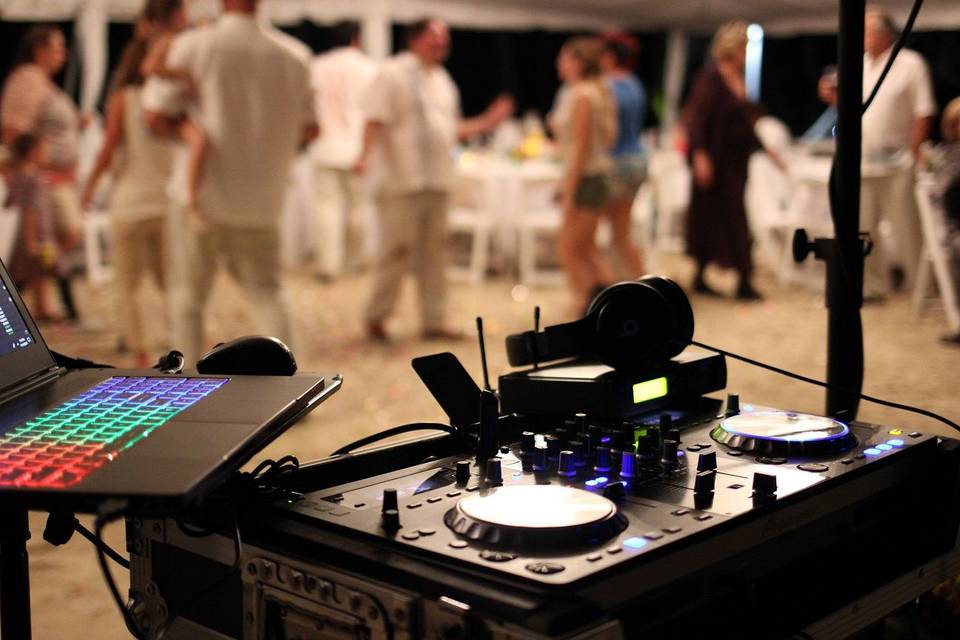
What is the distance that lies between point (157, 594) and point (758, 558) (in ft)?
1.99

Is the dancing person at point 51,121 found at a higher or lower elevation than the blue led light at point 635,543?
higher

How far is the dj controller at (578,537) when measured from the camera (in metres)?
0.82

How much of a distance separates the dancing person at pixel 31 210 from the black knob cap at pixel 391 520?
4880 millimetres

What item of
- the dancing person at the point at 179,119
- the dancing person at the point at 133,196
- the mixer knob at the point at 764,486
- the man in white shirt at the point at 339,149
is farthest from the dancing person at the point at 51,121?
the mixer knob at the point at 764,486

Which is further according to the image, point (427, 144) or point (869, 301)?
point (869, 301)

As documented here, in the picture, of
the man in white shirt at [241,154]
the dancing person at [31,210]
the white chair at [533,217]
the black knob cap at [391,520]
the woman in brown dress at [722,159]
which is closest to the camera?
the black knob cap at [391,520]

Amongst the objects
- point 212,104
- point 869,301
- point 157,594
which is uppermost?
point 212,104

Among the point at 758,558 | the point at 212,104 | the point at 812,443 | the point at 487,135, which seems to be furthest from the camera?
the point at 487,135

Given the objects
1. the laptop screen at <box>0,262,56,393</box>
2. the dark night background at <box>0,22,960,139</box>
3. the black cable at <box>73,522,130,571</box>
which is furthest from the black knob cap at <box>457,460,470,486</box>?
the dark night background at <box>0,22,960,139</box>

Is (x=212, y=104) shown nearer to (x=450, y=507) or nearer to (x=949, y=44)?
(x=450, y=507)

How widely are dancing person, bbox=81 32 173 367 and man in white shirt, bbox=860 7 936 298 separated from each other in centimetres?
365

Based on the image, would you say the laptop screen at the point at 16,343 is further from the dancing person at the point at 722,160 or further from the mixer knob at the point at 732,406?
the dancing person at the point at 722,160

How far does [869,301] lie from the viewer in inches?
247

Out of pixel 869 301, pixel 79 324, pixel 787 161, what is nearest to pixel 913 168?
pixel 869 301
